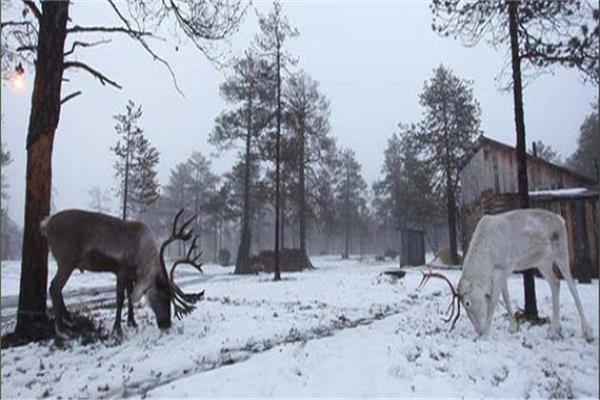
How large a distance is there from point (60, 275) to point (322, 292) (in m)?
8.56

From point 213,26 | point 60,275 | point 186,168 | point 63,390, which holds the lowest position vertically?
point 63,390

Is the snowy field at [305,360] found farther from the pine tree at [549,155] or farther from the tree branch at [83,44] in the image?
the tree branch at [83,44]

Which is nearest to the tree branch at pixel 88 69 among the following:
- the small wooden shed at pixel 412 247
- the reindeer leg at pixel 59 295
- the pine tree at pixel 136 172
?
the reindeer leg at pixel 59 295

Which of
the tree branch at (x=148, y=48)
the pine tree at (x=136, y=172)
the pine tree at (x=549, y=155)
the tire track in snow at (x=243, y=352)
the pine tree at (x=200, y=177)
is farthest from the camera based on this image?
the pine tree at (x=200, y=177)

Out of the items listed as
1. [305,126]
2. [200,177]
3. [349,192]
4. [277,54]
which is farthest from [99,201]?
[349,192]

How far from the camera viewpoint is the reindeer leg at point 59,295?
6355mm

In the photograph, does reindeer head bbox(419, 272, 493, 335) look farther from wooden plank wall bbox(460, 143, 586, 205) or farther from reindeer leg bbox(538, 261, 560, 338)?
wooden plank wall bbox(460, 143, 586, 205)

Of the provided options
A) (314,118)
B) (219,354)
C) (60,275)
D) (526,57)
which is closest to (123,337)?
(60,275)

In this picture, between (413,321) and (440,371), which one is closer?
(440,371)

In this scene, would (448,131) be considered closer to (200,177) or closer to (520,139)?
(520,139)

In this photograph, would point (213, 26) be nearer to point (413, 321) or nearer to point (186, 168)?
point (413, 321)

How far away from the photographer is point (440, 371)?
4816mm

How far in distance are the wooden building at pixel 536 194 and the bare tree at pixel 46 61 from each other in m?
5.11

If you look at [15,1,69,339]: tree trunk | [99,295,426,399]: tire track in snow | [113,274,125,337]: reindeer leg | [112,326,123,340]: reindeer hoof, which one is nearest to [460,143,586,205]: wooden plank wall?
[99,295,426,399]: tire track in snow
